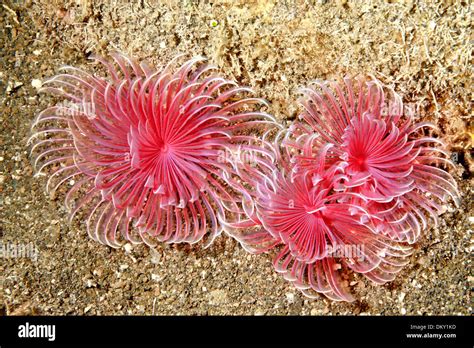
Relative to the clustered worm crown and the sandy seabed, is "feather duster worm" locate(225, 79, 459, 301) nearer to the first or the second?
the clustered worm crown

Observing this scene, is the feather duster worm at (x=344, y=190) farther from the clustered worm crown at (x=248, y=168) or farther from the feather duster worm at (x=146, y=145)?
the feather duster worm at (x=146, y=145)

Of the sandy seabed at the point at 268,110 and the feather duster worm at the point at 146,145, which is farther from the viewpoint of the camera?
the sandy seabed at the point at 268,110

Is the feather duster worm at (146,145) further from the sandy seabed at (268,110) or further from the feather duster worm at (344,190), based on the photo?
the feather duster worm at (344,190)

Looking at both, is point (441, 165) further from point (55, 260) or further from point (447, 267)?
point (55, 260)

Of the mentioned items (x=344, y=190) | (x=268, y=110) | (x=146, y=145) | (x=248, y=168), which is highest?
(x=268, y=110)

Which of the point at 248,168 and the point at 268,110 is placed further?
the point at 268,110

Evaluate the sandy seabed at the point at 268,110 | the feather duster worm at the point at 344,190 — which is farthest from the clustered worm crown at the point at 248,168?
the sandy seabed at the point at 268,110

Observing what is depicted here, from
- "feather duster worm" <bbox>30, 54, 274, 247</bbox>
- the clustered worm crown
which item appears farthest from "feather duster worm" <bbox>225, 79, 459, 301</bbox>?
"feather duster worm" <bbox>30, 54, 274, 247</bbox>

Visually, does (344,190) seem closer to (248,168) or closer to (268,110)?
(248,168)

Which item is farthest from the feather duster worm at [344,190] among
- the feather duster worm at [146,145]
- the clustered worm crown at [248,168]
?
the feather duster worm at [146,145]

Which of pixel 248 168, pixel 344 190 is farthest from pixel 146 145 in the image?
pixel 344 190

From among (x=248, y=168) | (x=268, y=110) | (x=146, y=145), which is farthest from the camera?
(x=268, y=110)
